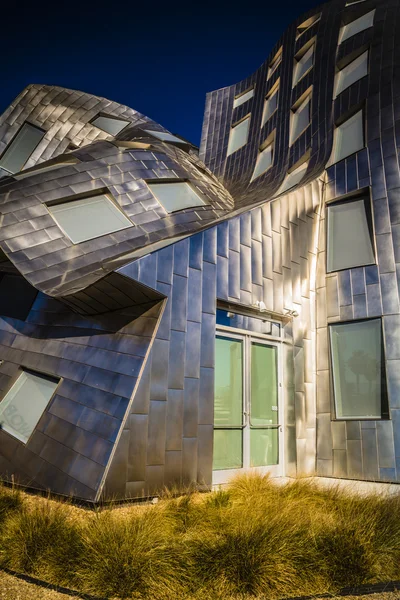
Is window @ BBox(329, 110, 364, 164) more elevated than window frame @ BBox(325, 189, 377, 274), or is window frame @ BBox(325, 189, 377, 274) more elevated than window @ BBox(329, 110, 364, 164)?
window @ BBox(329, 110, 364, 164)

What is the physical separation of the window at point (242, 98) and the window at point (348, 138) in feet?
30.6

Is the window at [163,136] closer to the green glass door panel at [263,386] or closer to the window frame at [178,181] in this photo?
the window frame at [178,181]

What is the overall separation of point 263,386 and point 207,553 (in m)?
6.07

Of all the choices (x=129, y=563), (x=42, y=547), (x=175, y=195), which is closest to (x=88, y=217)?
(x=175, y=195)

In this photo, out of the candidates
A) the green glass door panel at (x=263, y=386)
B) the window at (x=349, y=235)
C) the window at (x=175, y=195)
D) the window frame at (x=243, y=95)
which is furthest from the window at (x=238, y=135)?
the green glass door panel at (x=263, y=386)

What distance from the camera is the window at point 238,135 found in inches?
806

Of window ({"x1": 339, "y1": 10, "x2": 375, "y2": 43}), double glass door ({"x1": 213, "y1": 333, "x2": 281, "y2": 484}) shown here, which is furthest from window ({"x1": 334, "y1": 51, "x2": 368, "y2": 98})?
double glass door ({"x1": 213, "y1": 333, "x2": 281, "y2": 484})

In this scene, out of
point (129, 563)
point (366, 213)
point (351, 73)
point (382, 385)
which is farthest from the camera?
point (351, 73)

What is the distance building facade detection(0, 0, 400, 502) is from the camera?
26.6 ft

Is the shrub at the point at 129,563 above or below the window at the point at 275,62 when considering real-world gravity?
below

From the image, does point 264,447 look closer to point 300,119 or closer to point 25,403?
point 25,403

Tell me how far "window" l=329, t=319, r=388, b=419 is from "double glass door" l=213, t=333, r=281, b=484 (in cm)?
Result: 152

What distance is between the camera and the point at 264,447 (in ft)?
33.8

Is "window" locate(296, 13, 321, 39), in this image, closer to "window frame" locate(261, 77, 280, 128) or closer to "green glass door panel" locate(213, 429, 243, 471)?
"window frame" locate(261, 77, 280, 128)
